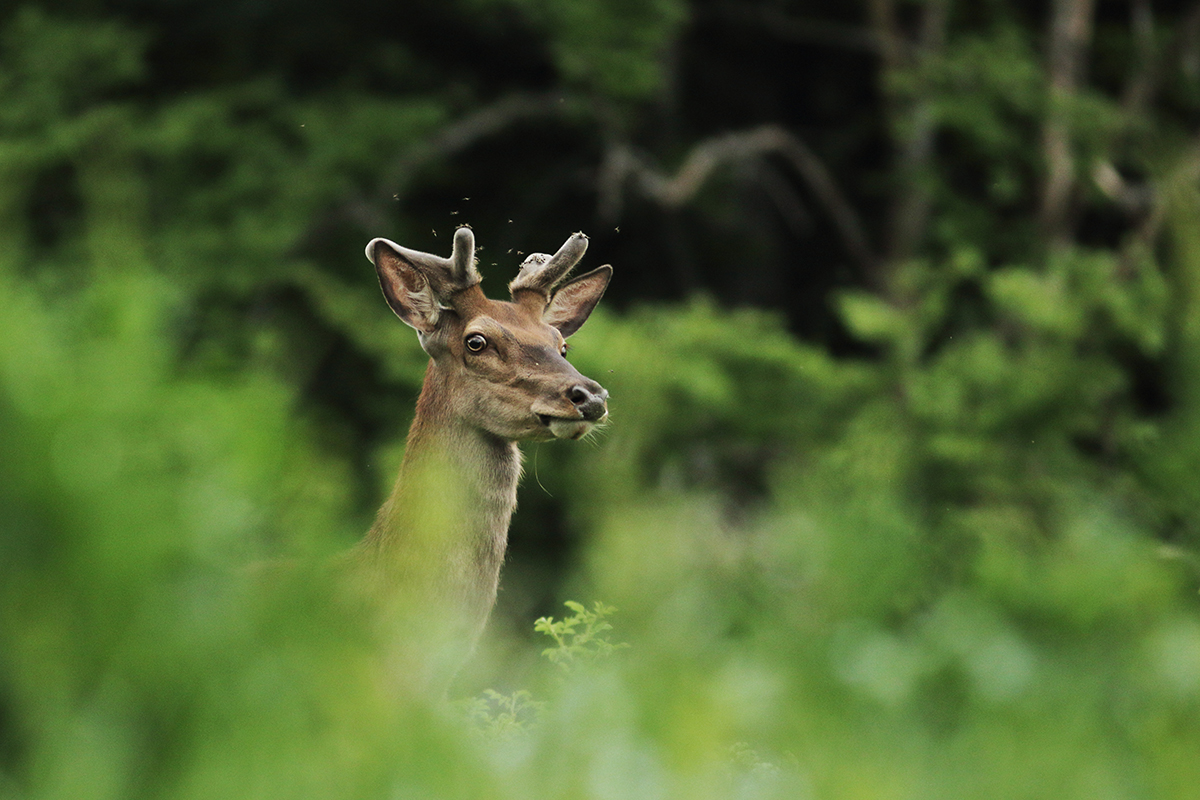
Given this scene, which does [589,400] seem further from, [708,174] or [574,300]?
[708,174]

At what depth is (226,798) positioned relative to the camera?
3.75ft

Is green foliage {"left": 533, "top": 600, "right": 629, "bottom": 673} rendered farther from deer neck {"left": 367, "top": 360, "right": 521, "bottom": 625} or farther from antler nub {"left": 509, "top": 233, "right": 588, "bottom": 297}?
antler nub {"left": 509, "top": 233, "right": 588, "bottom": 297}

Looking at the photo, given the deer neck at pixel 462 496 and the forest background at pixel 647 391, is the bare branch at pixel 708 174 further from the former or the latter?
the deer neck at pixel 462 496

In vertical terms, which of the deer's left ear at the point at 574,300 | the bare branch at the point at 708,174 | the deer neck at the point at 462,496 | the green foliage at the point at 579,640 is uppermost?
the bare branch at the point at 708,174

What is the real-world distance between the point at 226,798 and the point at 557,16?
11.3 meters

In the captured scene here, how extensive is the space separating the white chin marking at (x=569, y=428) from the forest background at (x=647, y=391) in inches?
12.0

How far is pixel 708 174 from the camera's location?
45.5 feet

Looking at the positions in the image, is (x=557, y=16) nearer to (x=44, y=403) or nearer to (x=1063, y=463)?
(x=1063, y=463)

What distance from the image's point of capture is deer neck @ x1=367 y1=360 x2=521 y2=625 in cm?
376

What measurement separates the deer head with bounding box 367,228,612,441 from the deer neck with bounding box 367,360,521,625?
0.03 m

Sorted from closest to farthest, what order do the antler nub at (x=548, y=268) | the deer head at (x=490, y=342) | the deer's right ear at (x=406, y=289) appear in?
the deer head at (x=490, y=342)
the deer's right ear at (x=406, y=289)
the antler nub at (x=548, y=268)

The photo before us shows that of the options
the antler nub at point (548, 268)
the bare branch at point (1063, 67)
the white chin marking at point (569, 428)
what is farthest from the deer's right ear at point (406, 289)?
the bare branch at point (1063, 67)

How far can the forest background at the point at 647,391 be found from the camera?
1.24 m

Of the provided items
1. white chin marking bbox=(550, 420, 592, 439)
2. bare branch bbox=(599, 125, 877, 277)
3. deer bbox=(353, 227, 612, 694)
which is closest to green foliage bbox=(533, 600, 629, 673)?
deer bbox=(353, 227, 612, 694)
